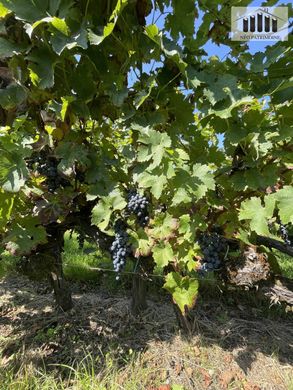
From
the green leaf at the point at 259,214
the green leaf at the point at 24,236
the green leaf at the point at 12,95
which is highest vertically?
the green leaf at the point at 12,95

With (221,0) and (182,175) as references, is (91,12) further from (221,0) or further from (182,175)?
(182,175)

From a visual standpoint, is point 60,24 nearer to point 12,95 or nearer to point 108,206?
point 12,95

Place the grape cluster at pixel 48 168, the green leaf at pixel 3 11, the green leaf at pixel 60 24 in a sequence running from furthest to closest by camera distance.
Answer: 1. the grape cluster at pixel 48 168
2. the green leaf at pixel 3 11
3. the green leaf at pixel 60 24

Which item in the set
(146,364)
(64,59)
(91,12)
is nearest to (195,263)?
(146,364)

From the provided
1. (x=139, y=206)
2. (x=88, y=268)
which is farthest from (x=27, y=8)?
(x=88, y=268)

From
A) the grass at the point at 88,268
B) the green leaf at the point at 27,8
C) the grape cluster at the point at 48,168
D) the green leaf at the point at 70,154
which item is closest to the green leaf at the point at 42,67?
Result: the green leaf at the point at 27,8

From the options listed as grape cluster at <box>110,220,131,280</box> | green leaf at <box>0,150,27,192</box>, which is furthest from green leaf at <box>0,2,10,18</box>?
grape cluster at <box>110,220,131,280</box>

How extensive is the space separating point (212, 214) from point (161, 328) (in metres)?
1.23

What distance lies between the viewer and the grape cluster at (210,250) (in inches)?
84.1

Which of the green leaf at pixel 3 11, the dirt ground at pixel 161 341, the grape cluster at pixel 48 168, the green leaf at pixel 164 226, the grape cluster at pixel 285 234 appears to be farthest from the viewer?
the dirt ground at pixel 161 341

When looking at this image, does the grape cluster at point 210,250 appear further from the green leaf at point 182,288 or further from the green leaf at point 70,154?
the green leaf at point 70,154

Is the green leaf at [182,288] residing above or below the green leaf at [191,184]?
below
